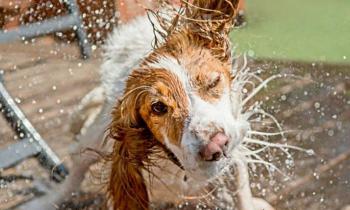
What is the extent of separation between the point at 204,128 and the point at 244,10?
2.24 meters

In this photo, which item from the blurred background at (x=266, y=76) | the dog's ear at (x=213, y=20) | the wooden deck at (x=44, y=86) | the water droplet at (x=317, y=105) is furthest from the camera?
the water droplet at (x=317, y=105)

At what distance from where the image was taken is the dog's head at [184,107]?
104 inches

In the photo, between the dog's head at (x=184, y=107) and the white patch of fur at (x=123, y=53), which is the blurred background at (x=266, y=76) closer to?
the white patch of fur at (x=123, y=53)

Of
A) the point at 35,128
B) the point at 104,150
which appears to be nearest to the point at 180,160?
the point at 104,150

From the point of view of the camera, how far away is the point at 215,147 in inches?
102

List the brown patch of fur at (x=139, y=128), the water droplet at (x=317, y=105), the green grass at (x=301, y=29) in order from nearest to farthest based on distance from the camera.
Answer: the brown patch of fur at (x=139, y=128) → the water droplet at (x=317, y=105) → the green grass at (x=301, y=29)

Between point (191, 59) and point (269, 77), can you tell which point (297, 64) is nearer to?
A: point (269, 77)

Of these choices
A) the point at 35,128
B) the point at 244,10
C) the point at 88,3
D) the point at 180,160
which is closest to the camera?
the point at 180,160

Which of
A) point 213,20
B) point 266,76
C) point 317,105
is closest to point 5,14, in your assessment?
point 266,76

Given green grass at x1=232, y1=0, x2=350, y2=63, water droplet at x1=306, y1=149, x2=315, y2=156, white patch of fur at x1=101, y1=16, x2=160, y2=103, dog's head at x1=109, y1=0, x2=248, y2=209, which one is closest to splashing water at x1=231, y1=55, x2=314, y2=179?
water droplet at x1=306, y1=149, x2=315, y2=156

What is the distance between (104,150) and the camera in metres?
3.21

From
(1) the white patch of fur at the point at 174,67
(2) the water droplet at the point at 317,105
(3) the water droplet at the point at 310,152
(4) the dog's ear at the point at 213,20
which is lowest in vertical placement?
(3) the water droplet at the point at 310,152

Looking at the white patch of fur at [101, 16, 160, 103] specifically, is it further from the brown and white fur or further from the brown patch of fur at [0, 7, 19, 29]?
the brown patch of fur at [0, 7, 19, 29]

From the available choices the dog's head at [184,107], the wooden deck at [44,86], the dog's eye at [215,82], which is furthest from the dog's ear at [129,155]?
the wooden deck at [44,86]
